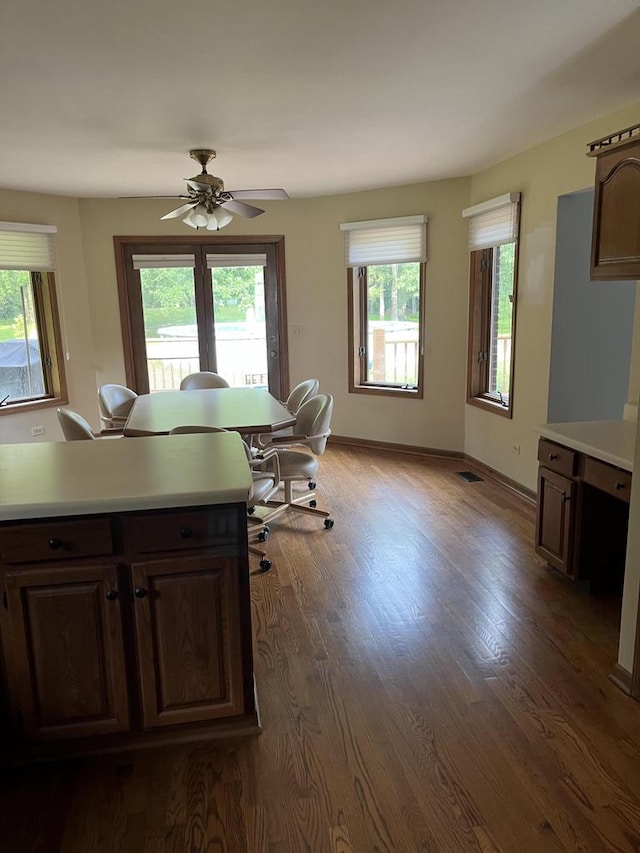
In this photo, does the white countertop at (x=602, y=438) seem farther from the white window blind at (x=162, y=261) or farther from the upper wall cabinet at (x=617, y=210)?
the white window blind at (x=162, y=261)

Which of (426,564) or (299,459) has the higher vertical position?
(299,459)

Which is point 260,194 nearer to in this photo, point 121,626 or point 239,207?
point 239,207

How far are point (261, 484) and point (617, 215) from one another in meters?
2.24

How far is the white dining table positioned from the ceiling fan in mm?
1222

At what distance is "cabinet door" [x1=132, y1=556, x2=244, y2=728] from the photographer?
194 cm

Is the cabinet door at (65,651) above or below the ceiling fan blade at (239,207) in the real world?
below

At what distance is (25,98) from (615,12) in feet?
8.69

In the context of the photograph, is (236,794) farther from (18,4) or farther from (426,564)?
(18,4)

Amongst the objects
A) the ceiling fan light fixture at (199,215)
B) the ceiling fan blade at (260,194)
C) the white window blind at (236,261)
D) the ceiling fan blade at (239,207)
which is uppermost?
the ceiling fan blade at (260,194)

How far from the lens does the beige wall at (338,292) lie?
542 centimetres

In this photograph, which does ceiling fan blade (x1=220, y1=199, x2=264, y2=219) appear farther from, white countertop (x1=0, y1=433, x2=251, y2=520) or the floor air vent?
the floor air vent

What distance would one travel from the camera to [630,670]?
2.30m

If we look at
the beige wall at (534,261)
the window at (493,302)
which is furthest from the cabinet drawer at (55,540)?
the window at (493,302)

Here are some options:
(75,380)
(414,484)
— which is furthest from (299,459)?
(75,380)
